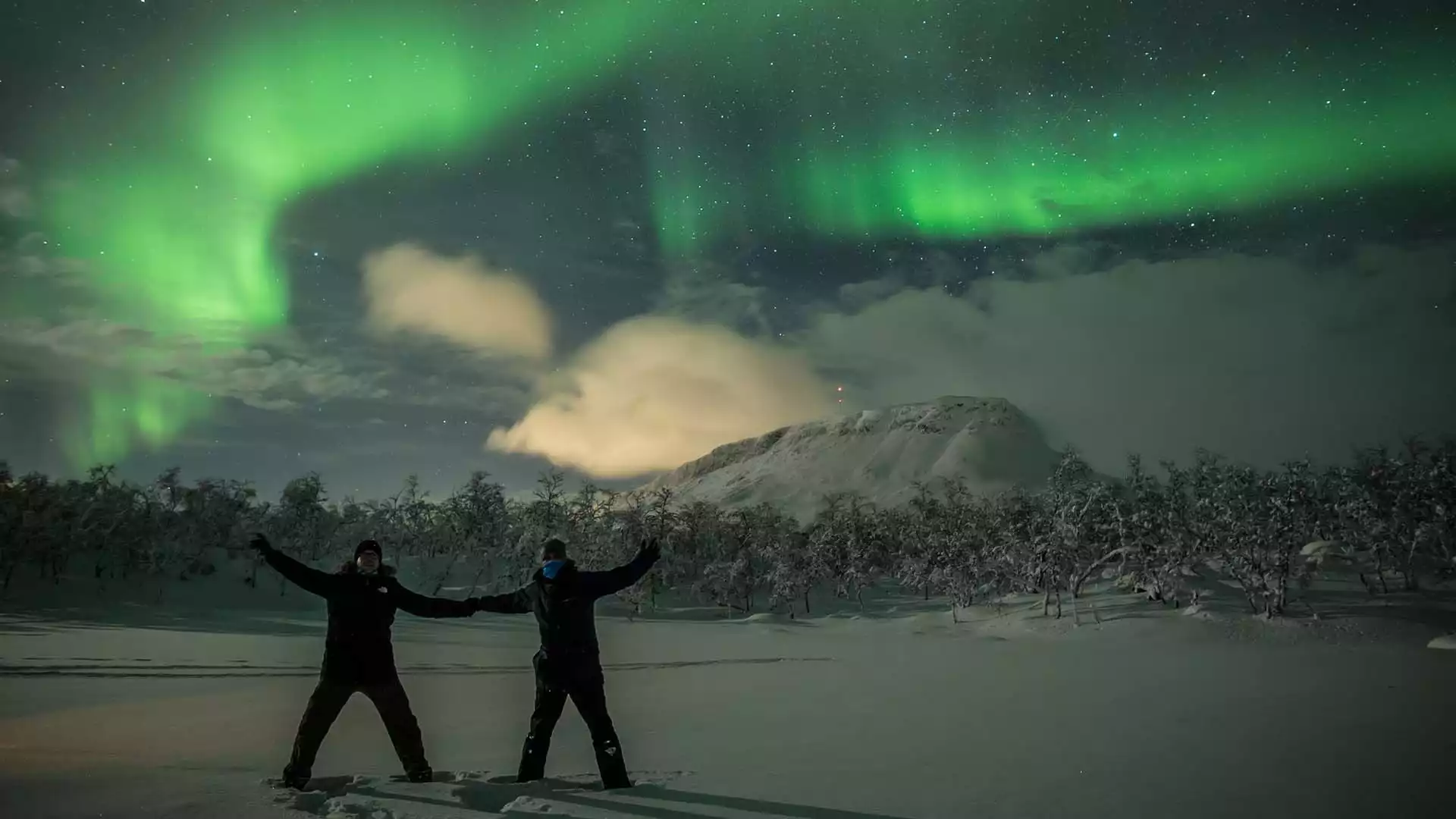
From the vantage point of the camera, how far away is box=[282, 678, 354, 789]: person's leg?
6922 millimetres

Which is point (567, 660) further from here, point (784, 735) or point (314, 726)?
point (784, 735)

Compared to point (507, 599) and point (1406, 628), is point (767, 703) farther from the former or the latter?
point (1406, 628)

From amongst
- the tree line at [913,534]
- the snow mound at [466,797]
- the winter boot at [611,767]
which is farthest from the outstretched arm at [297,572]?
the tree line at [913,534]

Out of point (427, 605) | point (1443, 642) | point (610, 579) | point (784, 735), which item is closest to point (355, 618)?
point (427, 605)

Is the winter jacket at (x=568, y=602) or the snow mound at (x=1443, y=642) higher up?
the winter jacket at (x=568, y=602)

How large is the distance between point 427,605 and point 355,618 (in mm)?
780

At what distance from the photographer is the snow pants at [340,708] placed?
6.99m

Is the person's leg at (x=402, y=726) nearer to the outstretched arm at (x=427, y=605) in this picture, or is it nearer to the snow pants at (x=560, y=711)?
the outstretched arm at (x=427, y=605)

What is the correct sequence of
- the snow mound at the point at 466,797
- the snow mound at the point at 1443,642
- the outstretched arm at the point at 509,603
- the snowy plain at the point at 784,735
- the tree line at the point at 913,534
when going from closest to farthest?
the snow mound at the point at 466,797 < the snowy plain at the point at 784,735 < the outstretched arm at the point at 509,603 < the snow mound at the point at 1443,642 < the tree line at the point at 913,534

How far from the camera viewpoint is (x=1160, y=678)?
18.7m

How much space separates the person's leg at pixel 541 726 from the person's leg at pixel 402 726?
39.1 inches

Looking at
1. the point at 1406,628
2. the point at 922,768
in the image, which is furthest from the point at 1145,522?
the point at 922,768

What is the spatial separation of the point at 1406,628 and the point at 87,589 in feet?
267

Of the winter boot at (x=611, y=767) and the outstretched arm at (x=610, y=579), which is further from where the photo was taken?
the outstretched arm at (x=610, y=579)
